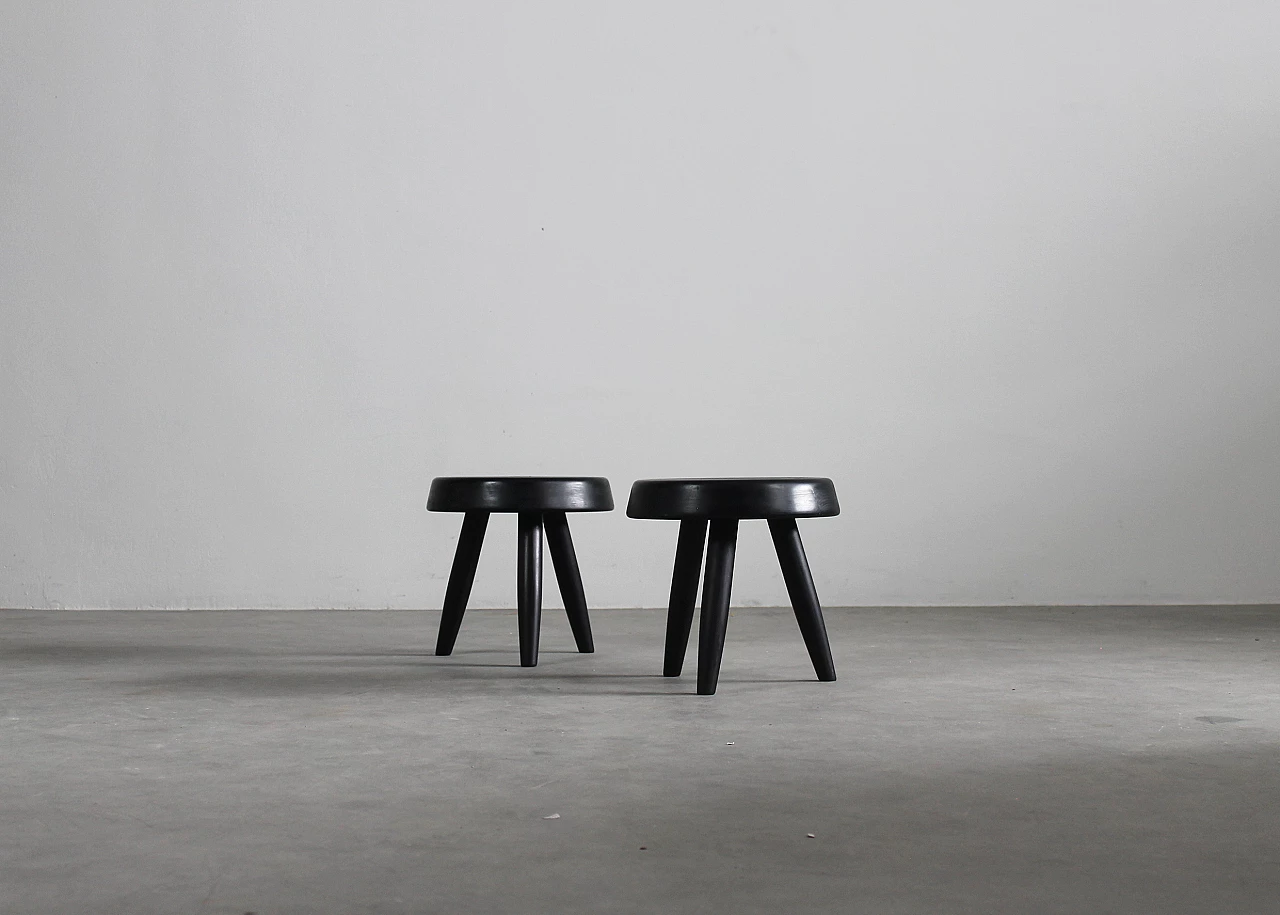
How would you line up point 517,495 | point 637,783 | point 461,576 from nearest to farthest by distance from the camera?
point 637,783 → point 517,495 → point 461,576

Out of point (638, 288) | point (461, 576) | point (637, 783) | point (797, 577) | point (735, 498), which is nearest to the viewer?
point (637, 783)

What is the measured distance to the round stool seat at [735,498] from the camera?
2.17 meters

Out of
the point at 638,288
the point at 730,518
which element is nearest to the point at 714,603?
the point at 730,518

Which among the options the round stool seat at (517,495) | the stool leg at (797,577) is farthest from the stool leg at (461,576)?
the stool leg at (797,577)

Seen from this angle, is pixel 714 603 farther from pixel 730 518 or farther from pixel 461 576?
pixel 461 576

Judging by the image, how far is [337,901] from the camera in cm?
108

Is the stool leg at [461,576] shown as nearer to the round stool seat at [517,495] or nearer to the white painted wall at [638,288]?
the round stool seat at [517,495]

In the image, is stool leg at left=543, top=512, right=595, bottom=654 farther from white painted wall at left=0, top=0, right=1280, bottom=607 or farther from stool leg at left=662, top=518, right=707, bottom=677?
white painted wall at left=0, top=0, right=1280, bottom=607

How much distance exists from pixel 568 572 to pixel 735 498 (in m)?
0.70

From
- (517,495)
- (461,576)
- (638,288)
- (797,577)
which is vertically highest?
(638,288)

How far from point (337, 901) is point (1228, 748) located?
50.5 inches

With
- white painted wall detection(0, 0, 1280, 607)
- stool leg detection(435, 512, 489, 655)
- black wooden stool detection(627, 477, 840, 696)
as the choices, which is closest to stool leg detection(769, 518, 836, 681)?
black wooden stool detection(627, 477, 840, 696)

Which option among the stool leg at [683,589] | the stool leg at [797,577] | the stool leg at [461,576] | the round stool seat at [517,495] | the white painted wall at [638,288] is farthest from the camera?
the white painted wall at [638,288]

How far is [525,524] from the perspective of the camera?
2.64m
